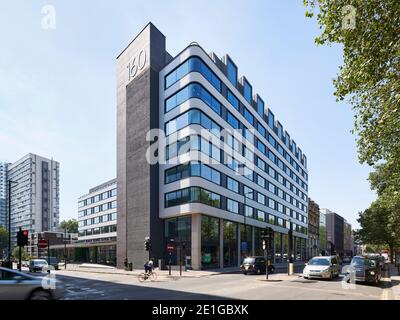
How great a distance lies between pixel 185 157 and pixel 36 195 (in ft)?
418

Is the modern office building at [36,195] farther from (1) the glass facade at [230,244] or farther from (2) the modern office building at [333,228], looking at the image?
(1) the glass facade at [230,244]

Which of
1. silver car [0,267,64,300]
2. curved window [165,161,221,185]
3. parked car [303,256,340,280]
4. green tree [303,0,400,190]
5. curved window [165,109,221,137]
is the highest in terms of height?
curved window [165,109,221,137]

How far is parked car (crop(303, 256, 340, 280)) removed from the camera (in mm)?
22703

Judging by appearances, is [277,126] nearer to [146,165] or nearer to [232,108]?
[232,108]

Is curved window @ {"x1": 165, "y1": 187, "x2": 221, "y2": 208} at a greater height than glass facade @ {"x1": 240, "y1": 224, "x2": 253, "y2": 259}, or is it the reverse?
curved window @ {"x1": 165, "y1": 187, "x2": 221, "y2": 208}

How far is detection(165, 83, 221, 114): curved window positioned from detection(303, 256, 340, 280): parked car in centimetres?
2409

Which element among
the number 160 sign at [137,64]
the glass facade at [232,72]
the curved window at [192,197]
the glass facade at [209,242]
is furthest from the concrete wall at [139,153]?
the glass facade at [232,72]

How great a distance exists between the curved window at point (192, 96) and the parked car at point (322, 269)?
24.1 m

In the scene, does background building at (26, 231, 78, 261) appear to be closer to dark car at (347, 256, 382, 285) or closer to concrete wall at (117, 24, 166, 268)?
concrete wall at (117, 24, 166, 268)

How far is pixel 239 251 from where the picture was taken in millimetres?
50438

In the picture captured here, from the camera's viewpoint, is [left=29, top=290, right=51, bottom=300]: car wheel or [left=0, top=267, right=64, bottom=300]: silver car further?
[left=29, top=290, right=51, bottom=300]: car wheel

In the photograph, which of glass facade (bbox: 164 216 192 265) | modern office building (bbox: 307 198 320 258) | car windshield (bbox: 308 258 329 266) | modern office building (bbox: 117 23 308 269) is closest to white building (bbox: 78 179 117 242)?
modern office building (bbox: 117 23 308 269)

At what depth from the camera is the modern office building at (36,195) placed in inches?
5861
